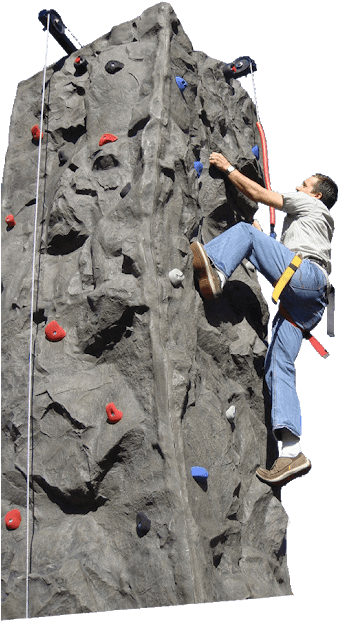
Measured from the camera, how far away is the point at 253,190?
444cm

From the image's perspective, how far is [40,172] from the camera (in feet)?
14.8

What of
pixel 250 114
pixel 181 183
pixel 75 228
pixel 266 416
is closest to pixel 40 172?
pixel 75 228

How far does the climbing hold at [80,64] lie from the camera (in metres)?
4.70

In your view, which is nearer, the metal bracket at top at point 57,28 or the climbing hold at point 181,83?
the climbing hold at point 181,83

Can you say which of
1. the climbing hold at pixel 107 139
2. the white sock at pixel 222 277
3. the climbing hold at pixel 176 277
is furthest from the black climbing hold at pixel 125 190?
the white sock at pixel 222 277

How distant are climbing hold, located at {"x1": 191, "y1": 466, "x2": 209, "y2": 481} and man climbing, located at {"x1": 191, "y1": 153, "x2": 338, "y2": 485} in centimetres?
71

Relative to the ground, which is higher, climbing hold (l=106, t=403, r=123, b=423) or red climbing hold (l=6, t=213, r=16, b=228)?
red climbing hold (l=6, t=213, r=16, b=228)

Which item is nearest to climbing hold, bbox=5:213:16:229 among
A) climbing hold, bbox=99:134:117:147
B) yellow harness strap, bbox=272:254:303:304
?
climbing hold, bbox=99:134:117:147

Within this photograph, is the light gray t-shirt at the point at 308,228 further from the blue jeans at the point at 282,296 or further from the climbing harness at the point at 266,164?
the climbing harness at the point at 266,164

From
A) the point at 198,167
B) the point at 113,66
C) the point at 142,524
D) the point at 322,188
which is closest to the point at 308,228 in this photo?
the point at 322,188

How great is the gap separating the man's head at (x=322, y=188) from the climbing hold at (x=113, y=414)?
2.07 meters

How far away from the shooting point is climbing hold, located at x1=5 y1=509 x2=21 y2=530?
357 cm

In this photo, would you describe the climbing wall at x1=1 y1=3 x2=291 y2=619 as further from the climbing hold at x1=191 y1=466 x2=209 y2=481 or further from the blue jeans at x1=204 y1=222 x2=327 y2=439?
the blue jeans at x1=204 y1=222 x2=327 y2=439

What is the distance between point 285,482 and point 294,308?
3.56 ft
